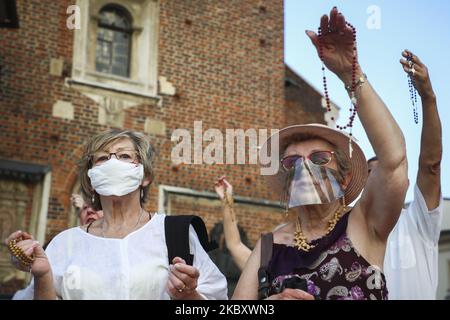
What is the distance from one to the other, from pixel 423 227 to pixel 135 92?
7810mm

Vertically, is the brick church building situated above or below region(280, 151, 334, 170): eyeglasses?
above

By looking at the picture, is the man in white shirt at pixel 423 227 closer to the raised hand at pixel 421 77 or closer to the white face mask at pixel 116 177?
the raised hand at pixel 421 77

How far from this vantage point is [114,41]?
10.9 meters

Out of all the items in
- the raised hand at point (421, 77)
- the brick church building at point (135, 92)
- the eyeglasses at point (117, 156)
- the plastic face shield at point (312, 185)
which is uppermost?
the brick church building at point (135, 92)

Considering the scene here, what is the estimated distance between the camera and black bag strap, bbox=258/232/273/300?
8.63ft

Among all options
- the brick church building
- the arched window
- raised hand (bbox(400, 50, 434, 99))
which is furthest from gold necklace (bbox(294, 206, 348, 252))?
the arched window

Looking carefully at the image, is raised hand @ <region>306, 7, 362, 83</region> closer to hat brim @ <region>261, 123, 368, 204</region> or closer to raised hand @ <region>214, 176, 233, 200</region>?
hat brim @ <region>261, 123, 368, 204</region>

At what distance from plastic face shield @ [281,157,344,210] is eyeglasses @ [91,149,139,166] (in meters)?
0.83

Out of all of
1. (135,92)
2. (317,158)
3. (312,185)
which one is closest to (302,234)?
(312,185)

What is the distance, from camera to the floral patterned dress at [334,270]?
8.34 ft

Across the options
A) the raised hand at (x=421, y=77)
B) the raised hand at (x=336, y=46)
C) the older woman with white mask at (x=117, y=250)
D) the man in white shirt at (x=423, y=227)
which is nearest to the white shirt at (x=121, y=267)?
the older woman with white mask at (x=117, y=250)

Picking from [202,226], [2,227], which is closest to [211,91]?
[2,227]

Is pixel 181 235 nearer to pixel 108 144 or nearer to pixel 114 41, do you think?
pixel 108 144

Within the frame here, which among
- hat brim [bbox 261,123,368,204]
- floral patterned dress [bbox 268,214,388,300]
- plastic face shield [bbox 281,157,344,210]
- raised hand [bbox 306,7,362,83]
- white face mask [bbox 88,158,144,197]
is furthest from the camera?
white face mask [bbox 88,158,144,197]
